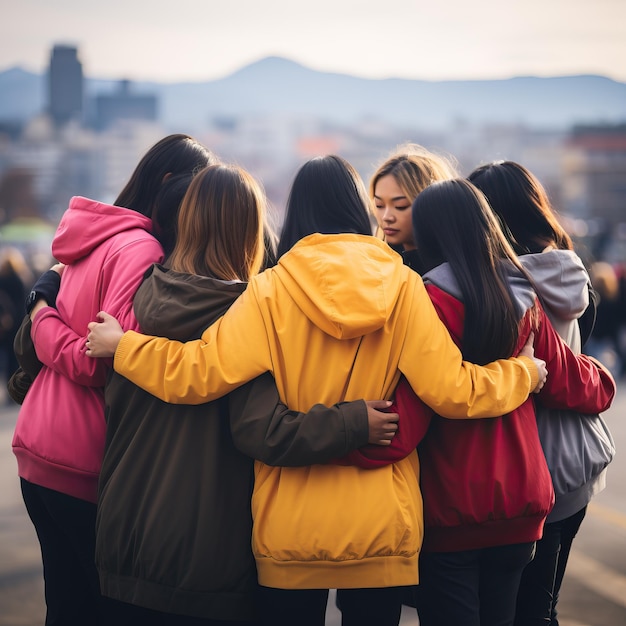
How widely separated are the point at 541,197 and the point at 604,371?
0.58 metres

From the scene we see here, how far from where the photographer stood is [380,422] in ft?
7.54

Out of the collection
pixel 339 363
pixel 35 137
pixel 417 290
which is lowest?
pixel 35 137

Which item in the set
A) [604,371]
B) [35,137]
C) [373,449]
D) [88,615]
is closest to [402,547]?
[373,449]

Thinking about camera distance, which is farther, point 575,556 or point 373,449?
point 575,556

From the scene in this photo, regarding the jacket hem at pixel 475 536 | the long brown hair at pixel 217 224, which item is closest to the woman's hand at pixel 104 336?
the long brown hair at pixel 217 224

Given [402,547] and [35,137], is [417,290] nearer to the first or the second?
[402,547]

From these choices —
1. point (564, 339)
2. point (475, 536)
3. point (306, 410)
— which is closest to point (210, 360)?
point (306, 410)

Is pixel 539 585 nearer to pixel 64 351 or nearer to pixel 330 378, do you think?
pixel 330 378

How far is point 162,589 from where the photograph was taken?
94.0 inches

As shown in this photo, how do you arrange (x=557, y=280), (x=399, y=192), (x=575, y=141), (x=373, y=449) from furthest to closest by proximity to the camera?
(x=575, y=141)
(x=399, y=192)
(x=557, y=280)
(x=373, y=449)

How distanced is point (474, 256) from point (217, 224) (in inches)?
28.1

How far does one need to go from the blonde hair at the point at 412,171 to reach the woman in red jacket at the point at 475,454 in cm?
70

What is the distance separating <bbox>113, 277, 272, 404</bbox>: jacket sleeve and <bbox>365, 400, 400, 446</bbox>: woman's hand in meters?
0.29

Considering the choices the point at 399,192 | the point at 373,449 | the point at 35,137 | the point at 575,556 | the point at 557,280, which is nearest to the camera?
the point at 373,449
